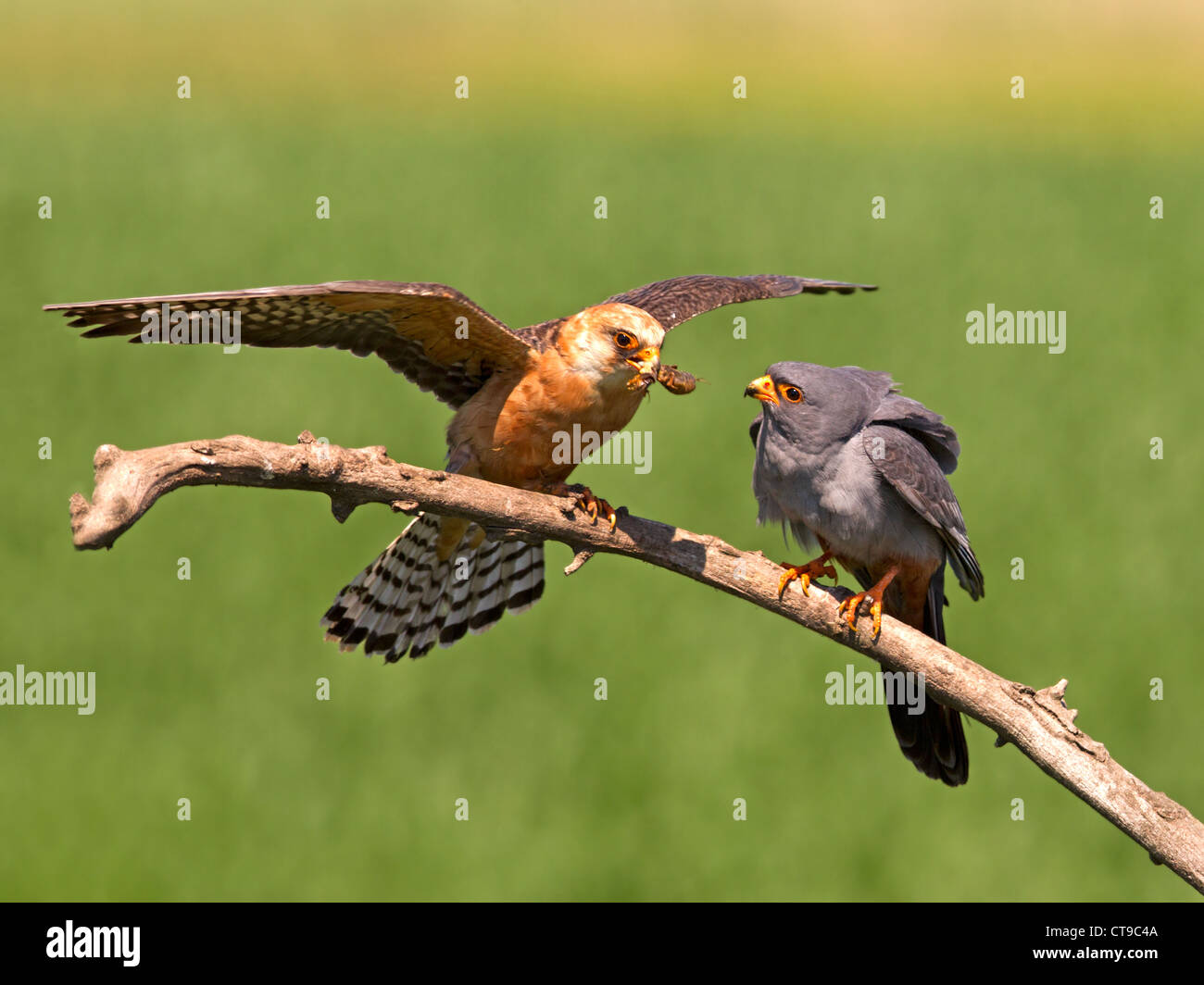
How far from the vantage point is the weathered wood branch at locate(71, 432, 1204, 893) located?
15.1 ft

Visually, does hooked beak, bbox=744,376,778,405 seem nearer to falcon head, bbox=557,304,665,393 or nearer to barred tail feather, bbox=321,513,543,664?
falcon head, bbox=557,304,665,393

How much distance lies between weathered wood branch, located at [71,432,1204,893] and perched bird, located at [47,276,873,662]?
29 cm

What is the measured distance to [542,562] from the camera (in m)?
7.11

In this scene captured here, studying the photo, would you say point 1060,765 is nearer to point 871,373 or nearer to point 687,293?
point 871,373

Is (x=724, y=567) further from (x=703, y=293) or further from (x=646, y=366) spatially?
(x=703, y=293)

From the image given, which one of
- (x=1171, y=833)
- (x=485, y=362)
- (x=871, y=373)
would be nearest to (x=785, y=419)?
(x=871, y=373)

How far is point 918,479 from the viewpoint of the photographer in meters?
5.98

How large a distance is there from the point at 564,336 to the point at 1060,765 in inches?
117

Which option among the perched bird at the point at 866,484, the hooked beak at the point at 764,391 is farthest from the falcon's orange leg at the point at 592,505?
the hooked beak at the point at 764,391

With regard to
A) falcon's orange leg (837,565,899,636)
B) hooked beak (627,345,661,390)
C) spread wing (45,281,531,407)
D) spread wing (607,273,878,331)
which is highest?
spread wing (607,273,878,331)

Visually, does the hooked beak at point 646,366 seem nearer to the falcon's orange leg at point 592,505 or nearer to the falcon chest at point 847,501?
the falcon's orange leg at point 592,505

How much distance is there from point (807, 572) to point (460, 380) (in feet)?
6.65

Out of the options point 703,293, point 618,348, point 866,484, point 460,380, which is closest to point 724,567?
point 866,484

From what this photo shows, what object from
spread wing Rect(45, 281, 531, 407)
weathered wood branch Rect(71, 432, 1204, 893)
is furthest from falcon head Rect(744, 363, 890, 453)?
spread wing Rect(45, 281, 531, 407)
